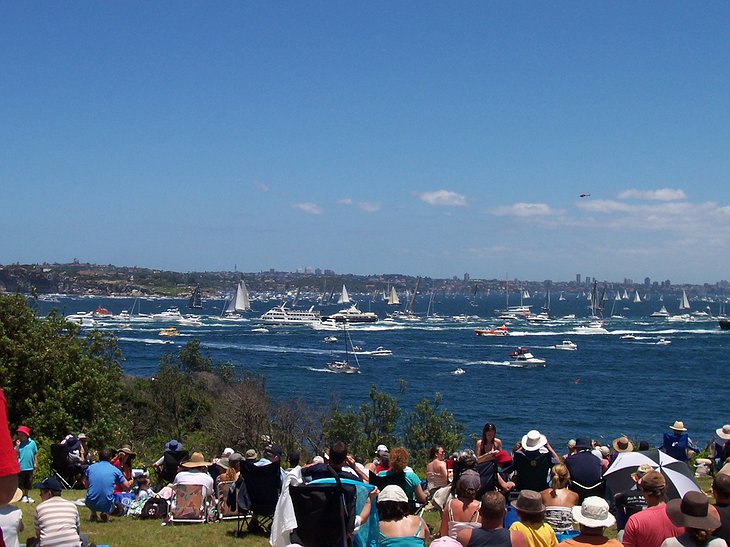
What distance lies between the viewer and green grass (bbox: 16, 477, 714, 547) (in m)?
9.07

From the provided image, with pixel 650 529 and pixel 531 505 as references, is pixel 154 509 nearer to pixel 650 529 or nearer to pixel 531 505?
pixel 531 505

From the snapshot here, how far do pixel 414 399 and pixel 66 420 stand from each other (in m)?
41.6

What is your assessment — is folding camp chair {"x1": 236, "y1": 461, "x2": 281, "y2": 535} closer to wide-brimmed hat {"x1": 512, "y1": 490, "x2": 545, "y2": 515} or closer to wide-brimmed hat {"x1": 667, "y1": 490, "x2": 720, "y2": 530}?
wide-brimmed hat {"x1": 512, "y1": 490, "x2": 545, "y2": 515}

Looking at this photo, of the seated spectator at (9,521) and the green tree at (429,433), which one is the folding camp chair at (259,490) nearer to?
the seated spectator at (9,521)

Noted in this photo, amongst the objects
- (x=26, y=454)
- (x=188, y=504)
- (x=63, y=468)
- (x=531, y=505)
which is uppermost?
(x=531, y=505)

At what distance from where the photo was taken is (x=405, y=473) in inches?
340

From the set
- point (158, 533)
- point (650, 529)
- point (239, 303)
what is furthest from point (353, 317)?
point (650, 529)

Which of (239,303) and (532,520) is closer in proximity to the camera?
(532,520)

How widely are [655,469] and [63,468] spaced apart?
962cm

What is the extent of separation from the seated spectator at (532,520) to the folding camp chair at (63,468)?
9432mm

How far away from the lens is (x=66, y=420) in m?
18.2

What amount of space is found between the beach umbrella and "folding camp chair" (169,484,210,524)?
16.7ft

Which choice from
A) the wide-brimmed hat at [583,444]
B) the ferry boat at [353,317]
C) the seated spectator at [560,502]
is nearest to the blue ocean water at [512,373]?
the ferry boat at [353,317]

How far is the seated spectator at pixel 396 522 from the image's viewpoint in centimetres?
641
